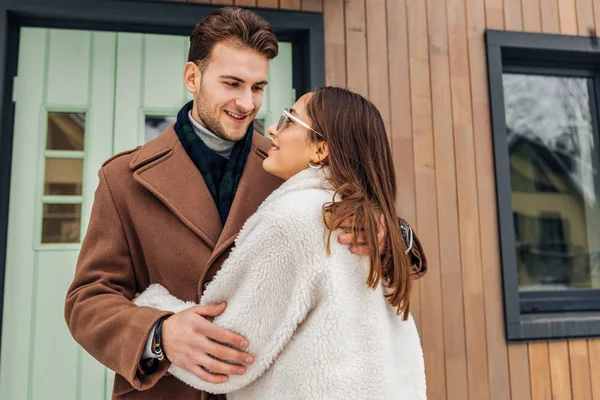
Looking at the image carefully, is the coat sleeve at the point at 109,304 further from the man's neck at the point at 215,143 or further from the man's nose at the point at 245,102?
the man's nose at the point at 245,102

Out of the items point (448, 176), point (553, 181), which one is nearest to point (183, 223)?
point (448, 176)

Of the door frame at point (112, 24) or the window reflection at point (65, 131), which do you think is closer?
the door frame at point (112, 24)

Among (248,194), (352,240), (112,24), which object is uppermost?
(112,24)

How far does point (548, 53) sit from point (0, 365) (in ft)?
10.7

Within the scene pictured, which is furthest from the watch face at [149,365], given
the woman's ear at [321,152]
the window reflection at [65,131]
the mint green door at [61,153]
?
the window reflection at [65,131]

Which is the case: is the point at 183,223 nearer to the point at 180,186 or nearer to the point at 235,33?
the point at 180,186

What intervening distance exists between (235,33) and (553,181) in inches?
94.1

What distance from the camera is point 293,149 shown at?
120 cm

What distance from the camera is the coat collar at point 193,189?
1.20m

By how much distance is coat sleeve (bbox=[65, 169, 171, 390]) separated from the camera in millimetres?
1038

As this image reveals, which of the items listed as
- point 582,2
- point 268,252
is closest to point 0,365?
point 268,252

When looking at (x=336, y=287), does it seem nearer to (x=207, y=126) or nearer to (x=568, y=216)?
(x=207, y=126)

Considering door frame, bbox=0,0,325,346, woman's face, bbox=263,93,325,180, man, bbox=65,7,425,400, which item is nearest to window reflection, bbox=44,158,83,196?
door frame, bbox=0,0,325,346

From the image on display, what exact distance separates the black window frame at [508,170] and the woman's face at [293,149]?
1783mm
